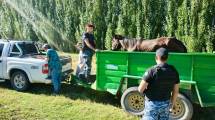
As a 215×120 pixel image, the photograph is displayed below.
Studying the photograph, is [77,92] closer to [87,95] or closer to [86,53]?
[87,95]

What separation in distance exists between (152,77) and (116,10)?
15066 mm

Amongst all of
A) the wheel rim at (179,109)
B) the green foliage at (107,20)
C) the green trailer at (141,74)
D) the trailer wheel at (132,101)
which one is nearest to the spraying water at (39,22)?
the green foliage at (107,20)

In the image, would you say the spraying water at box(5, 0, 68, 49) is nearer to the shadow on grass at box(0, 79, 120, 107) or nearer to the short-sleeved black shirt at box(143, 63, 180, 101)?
the shadow on grass at box(0, 79, 120, 107)

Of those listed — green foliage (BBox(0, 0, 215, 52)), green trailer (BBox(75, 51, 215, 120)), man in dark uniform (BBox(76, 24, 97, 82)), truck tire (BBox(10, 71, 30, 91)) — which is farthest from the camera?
green foliage (BBox(0, 0, 215, 52))

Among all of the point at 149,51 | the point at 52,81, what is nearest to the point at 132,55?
the point at 149,51

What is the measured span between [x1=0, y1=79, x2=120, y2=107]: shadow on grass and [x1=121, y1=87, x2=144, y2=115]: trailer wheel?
103 centimetres

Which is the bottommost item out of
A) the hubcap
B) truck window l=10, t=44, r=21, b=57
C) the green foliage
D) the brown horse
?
the hubcap

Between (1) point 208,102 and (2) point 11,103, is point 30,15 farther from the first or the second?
(1) point 208,102

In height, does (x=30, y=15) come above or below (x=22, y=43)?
above

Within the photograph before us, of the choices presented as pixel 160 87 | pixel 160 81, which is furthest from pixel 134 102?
pixel 160 81

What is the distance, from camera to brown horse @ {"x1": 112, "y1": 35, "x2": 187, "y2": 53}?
9.08 metres

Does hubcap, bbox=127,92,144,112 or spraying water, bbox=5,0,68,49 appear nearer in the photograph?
hubcap, bbox=127,92,144,112

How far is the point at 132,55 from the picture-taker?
922 cm

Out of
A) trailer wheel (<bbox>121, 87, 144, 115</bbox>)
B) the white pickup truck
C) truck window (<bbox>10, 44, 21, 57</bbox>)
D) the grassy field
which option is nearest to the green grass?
the grassy field
